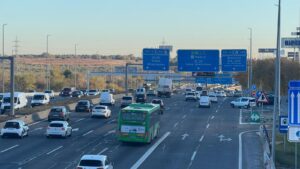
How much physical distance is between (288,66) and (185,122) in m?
36.4

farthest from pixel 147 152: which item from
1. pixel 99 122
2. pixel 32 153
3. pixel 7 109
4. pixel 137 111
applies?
pixel 7 109

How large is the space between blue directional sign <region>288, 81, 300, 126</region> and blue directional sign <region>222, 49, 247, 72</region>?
54.9 m

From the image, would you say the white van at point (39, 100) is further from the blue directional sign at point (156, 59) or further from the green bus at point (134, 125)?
the green bus at point (134, 125)

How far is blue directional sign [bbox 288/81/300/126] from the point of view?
14.5m

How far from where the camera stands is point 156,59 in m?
69.9

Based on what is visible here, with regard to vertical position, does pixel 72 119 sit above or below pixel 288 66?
below

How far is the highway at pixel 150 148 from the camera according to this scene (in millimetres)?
32312

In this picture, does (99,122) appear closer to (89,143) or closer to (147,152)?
(89,143)

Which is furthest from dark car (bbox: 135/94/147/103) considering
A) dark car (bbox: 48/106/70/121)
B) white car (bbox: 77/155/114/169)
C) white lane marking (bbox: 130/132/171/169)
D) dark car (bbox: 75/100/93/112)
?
white car (bbox: 77/155/114/169)

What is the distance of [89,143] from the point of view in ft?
135

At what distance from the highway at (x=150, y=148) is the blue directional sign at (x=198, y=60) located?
1009 centimetres

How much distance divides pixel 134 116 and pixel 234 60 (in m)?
32.1

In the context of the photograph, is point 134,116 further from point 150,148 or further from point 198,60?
point 198,60

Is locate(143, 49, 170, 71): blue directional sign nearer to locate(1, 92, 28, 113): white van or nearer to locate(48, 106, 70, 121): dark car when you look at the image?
locate(1, 92, 28, 113): white van
